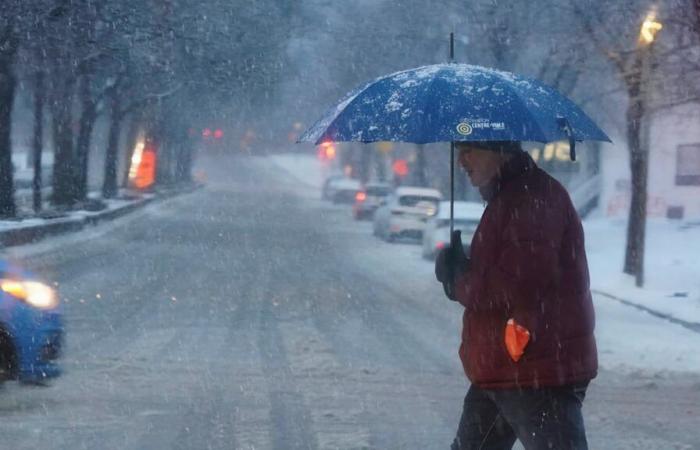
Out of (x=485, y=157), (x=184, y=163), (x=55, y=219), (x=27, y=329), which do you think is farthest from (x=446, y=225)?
(x=184, y=163)

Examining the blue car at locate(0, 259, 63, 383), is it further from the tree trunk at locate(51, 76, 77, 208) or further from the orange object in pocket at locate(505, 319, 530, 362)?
the tree trunk at locate(51, 76, 77, 208)

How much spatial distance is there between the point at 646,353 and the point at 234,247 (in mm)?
15823

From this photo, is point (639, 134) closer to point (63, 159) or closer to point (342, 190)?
point (63, 159)

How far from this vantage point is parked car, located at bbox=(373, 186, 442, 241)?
3159 centimetres

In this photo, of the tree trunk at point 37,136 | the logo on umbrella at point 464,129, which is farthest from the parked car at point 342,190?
the logo on umbrella at point 464,129

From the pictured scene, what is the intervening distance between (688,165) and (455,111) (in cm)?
3312

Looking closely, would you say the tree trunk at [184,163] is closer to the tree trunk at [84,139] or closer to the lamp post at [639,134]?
the tree trunk at [84,139]

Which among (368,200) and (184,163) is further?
(184,163)

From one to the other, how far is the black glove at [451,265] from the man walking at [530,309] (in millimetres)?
16

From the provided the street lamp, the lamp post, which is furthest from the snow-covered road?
the street lamp

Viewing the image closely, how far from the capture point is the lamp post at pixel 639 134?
18.0m

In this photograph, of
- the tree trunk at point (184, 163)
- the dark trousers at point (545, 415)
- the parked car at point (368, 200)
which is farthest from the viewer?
the tree trunk at point (184, 163)

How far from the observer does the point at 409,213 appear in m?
31.7

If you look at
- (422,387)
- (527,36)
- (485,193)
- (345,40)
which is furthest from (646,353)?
(345,40)
